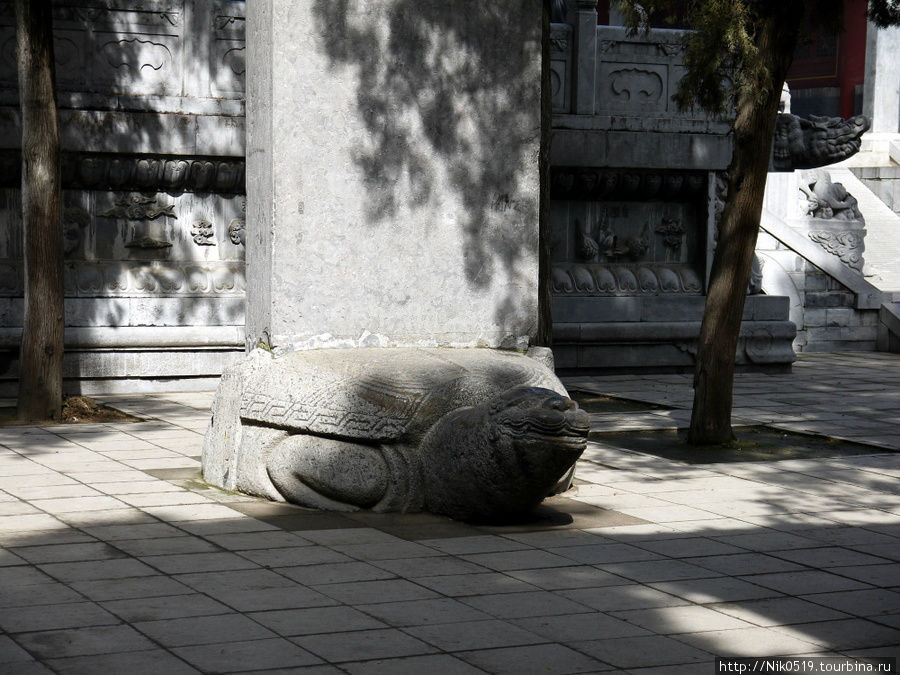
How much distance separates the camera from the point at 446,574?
5160 mm

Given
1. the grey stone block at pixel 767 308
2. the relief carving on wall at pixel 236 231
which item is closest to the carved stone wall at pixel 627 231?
the grey stone block at pixel 767 308

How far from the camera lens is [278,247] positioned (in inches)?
275

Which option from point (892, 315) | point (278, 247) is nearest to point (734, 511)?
point (278, 247)

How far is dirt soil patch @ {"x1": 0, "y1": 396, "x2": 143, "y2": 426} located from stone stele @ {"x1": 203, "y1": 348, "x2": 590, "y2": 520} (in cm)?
298

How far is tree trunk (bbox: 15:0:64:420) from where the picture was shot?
370 inches

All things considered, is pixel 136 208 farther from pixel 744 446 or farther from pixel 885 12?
pixel 885 12

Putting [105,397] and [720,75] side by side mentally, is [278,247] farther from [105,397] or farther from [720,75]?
[105,397]

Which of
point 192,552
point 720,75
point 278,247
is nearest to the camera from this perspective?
point 192,552

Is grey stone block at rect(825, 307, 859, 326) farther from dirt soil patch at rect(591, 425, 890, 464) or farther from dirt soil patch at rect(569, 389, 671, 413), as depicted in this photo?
dirt soil patch at rect(591, 425, 890, 464)

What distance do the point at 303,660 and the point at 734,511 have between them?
323cm

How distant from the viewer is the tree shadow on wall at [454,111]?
7.16 m

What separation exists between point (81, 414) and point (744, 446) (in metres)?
5.02

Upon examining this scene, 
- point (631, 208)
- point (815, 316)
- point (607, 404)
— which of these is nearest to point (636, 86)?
point (631, 208)

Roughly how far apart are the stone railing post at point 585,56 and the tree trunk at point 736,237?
462cm
